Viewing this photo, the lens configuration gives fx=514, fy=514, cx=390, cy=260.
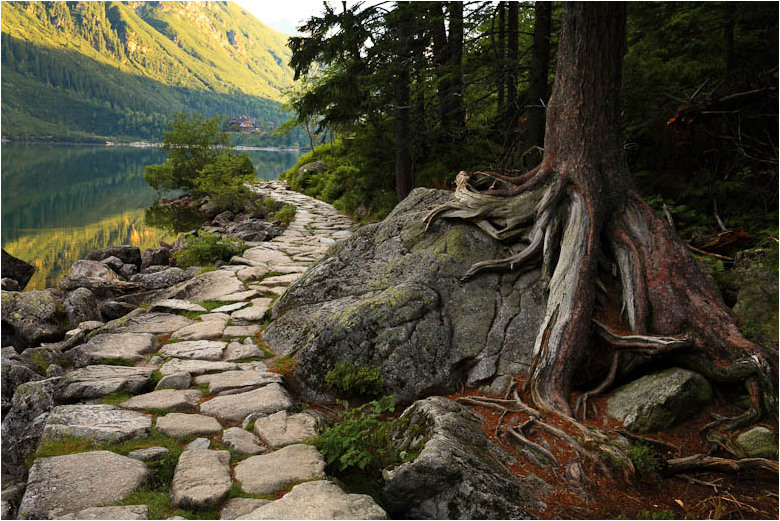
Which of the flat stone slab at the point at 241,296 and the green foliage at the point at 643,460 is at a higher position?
the green foliage at the point at 643,460

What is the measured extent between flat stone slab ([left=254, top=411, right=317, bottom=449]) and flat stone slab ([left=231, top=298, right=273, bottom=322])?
2681 millimetres

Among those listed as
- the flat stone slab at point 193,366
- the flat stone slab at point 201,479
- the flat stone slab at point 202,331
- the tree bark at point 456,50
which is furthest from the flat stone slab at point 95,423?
the tree bark at point 456,50

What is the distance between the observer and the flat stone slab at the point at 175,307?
7.04 meters

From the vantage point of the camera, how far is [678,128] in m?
7.41

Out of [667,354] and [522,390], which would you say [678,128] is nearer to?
[667,354]

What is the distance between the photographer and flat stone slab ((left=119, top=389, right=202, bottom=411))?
4293 mm

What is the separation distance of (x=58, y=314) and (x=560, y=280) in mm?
6529

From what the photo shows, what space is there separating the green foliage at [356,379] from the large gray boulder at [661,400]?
1.92m

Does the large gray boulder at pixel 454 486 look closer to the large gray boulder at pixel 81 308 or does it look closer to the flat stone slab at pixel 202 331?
the flat stone slab at pixel 202 331

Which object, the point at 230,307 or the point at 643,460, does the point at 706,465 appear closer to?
the point at 643,460

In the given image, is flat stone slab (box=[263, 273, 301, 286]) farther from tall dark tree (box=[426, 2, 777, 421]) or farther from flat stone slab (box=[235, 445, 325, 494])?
flat stone slab (box=[235, 445, 325, 494])

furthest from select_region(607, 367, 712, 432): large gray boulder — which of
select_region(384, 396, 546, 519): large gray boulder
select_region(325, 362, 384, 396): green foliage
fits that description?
select_region(325, 362, 384, 396): green foliage

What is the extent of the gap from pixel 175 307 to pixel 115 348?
5.04ft

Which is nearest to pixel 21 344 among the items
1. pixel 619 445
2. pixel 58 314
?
pixel 58 314
